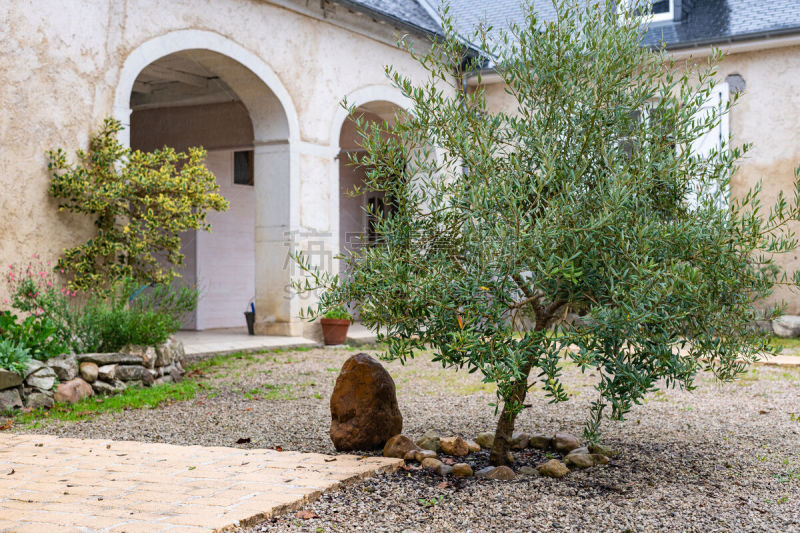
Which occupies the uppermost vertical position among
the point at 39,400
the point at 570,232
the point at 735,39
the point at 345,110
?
the point at 735,39

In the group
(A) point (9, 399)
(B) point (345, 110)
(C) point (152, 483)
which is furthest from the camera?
(B) point (345, 110)

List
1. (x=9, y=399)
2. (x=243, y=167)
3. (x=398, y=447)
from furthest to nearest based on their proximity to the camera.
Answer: (x=243, y=167) < (x=9, y=399) < (x=398, y=447)

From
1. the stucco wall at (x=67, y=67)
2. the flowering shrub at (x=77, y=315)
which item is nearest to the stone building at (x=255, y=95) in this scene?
the stucco wall at (x=67, y=67)

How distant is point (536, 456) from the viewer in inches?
181

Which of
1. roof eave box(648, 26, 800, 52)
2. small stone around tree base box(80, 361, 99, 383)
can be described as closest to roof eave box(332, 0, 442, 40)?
roof eave box(648, 26, 800, 52)

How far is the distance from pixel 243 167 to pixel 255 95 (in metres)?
4.25

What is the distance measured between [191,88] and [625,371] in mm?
10912

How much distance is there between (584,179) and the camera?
409 centimetres

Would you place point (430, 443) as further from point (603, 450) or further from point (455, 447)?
point (603, 450)

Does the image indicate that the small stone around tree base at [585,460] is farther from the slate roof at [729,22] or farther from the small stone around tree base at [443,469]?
the slate roof at [729,22]

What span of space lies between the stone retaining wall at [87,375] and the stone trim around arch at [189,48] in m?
2.29

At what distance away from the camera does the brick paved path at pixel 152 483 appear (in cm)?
315

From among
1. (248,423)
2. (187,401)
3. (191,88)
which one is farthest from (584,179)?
(191,88)

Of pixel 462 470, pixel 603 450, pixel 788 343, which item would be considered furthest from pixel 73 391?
pixel 788 343
